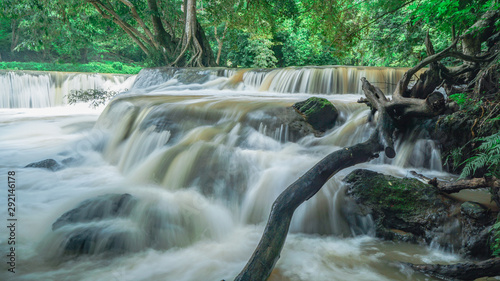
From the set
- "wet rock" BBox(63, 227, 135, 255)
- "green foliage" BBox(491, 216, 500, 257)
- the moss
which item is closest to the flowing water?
"wet rock" BBox(63, 227, 135, 255)

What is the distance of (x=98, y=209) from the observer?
11.9 ft

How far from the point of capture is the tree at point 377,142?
2051 mm

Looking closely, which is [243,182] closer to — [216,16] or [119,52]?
[216,16]

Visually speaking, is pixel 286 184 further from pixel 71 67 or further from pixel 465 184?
pixel 71 67

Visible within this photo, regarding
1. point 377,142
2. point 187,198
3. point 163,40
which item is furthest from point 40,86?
point 377,142

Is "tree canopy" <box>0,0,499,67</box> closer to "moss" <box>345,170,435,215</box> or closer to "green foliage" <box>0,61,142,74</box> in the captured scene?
"moss" <box>345,170,435,215</box>

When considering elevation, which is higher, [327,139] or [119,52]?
[119,52]

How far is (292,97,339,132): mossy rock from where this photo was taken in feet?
17.3

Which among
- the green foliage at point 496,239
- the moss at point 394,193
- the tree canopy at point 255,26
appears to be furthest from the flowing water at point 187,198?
the tree canopy at point 255,26

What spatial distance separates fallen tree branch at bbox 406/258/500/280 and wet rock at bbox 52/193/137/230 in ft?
10.3

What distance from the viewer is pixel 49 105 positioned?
51.1ft

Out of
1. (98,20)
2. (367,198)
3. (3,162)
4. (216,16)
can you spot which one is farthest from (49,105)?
(367,198)

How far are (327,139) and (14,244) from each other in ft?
13.8

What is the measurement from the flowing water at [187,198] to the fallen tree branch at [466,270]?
0.09 m
